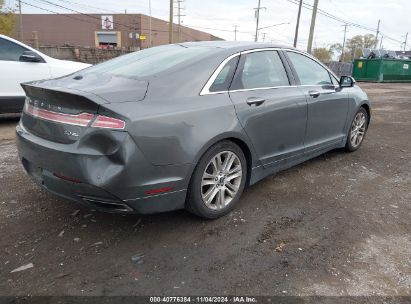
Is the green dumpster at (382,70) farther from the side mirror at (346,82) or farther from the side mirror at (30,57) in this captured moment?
the side mirror at (30,57)

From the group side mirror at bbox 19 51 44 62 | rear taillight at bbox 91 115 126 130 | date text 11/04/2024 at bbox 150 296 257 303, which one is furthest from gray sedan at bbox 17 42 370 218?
side mirror at bbox 19 51 44 62

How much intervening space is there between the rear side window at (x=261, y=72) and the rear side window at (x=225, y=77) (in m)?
0.07

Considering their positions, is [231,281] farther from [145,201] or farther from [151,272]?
[145,201]

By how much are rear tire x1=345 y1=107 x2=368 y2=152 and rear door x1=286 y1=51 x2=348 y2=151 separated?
0.44 metres

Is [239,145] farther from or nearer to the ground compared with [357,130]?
farther from the ground

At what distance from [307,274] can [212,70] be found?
1804 mm

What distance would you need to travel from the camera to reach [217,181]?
3.42 metres

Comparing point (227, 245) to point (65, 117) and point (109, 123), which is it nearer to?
point (109, 123)

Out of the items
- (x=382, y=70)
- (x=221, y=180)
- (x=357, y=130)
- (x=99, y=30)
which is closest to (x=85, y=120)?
(x=221, y=180)

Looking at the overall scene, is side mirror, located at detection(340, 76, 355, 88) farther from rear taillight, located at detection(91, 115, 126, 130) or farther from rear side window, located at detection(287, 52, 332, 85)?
rear taillight, located at detection(91, 115, 126, 130)

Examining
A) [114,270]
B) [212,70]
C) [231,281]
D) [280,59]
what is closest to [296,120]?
[280,59]

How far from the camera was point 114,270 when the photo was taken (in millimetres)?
2752

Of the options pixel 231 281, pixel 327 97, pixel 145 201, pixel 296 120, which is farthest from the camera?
pixel 327 97

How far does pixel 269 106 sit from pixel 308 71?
1.10 metres
